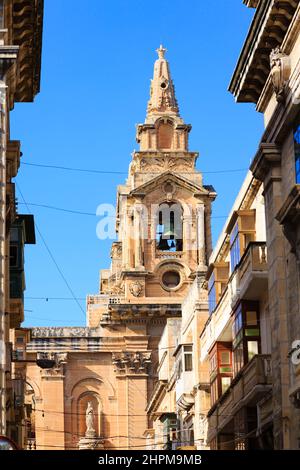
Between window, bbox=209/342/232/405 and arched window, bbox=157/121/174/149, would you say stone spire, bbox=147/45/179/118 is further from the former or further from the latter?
window, bbox=209/342/232/405

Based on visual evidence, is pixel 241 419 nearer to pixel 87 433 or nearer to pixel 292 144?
pixel 292 144

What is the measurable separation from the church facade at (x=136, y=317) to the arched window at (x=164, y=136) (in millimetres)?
59

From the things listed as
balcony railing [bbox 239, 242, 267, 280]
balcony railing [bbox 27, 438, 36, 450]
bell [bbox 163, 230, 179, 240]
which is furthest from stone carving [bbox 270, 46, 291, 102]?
bell [bbox 163, 230, 179, 240]

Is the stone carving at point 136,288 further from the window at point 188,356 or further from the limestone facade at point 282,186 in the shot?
the limestone facade at point 282,186

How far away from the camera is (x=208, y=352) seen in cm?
4725

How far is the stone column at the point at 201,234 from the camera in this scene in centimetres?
7838

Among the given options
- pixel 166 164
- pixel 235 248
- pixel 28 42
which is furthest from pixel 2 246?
pixel 166 164

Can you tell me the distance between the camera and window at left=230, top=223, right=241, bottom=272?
40438 millimetres

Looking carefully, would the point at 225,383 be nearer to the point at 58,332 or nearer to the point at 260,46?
the point at 260,46

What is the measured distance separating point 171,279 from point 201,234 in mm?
3144

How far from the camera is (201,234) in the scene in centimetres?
7862

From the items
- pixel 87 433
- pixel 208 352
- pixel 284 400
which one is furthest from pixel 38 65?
pixel 87 433

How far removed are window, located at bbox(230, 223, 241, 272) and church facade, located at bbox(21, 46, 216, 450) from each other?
34.2 meters

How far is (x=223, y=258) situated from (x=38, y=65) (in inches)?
359
